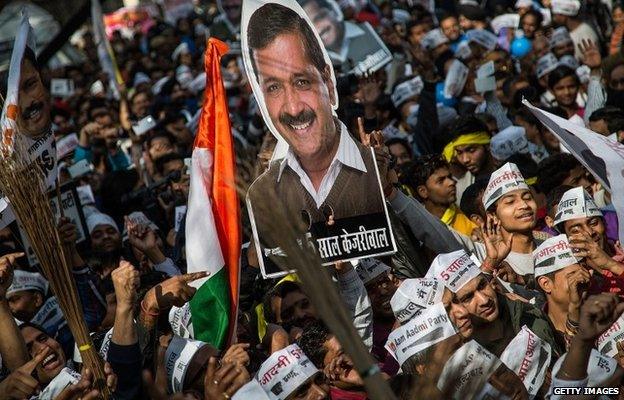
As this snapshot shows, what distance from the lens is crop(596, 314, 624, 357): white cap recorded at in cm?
585

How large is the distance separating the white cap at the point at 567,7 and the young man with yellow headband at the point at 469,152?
163 inches

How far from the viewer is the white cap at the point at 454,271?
19.7 ft

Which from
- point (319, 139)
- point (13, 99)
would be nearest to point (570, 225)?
point (319, 139)

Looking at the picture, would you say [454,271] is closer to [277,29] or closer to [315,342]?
[315,342]

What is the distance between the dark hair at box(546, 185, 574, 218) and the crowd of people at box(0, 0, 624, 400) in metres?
0.02

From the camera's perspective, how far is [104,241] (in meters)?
8.88

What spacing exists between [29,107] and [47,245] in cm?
173

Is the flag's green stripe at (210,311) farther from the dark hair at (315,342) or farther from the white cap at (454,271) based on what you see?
the white cap at (454,271)

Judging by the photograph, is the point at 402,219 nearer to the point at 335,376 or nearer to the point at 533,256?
the point at 533,256

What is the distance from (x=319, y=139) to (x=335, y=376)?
1.22 meters

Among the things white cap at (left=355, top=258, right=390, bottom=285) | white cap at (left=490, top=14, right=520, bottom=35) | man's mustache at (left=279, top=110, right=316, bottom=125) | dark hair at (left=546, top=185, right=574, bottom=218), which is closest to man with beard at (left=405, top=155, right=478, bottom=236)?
dark hair at (left=546, top=185, right=574, bottom=218)

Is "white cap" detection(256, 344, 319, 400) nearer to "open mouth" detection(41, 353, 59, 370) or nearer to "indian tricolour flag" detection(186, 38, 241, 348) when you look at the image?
"indian tricolour flag" detection(186, 38, 241, 348)

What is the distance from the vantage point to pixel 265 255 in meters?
6.26

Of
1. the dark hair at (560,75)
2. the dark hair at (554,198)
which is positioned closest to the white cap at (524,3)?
the dark hair at (560,75)
